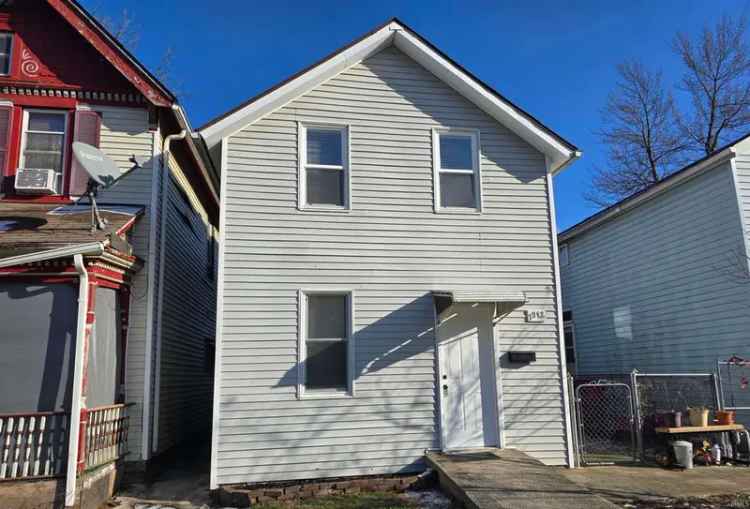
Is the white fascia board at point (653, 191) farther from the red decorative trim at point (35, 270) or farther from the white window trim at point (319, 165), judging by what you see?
the red decorative trim at point (35, 270)

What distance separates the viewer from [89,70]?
353 inches

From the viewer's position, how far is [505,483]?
6398 millimetres

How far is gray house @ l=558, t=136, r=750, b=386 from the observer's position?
10258 mm

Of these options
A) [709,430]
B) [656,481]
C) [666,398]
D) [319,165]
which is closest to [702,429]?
[709,430]

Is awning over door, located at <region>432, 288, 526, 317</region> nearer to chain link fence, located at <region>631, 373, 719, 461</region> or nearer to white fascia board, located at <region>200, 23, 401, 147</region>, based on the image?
chain link fence, located at <region>631, 373, 719, 461</region>

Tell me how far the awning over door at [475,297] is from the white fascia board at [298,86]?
3897 mm

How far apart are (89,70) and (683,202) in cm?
1181

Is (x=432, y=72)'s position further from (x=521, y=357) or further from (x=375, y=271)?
(x=521, y=357)

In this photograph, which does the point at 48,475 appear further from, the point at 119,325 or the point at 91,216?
the point at 91,216

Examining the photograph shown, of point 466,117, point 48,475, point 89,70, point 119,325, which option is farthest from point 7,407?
point 466,117

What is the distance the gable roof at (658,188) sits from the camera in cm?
1035

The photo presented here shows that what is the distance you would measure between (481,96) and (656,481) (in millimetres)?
6362

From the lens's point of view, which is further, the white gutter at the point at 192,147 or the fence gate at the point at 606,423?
the fence gate at the point at 606,423

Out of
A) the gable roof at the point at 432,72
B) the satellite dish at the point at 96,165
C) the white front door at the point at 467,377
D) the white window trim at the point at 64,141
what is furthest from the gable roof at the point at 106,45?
the white front door at the point at 467,377
